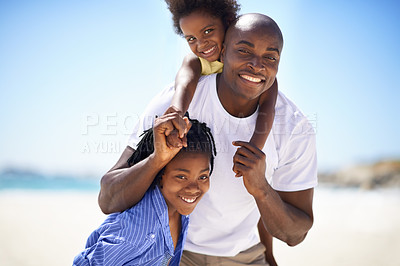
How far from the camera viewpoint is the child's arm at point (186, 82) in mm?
2322

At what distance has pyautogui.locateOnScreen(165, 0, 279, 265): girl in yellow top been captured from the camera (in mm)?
2494

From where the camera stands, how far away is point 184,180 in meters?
2.29

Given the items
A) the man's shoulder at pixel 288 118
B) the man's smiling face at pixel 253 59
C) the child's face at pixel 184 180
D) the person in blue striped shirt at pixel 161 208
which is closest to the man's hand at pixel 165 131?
the person in blue striped shirt at pixel 161 208

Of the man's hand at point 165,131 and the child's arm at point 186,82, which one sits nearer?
the man's hand at point 165,131

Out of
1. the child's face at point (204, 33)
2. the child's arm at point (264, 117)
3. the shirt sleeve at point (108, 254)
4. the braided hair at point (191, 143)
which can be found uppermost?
the child's face at point (204, 33)

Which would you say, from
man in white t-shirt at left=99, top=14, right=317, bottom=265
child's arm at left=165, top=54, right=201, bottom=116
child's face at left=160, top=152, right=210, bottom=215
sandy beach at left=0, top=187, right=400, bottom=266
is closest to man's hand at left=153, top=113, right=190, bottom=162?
child's arm at left=165, top=54, right=201, bottom=116

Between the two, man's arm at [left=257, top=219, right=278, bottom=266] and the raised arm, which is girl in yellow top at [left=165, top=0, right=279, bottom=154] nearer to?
the raised arm

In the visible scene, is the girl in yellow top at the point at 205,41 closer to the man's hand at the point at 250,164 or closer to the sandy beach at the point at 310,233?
the man's hand at the point at 250,164

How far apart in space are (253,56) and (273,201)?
79cm

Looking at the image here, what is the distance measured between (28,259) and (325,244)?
4.85m

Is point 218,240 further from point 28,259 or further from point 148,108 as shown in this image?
point 28,259

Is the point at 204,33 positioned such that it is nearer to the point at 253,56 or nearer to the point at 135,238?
the point at 253,56

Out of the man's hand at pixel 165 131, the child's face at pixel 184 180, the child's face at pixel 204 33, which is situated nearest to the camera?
the man's hand at pixel 165 131

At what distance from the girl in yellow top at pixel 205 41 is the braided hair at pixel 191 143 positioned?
0.19 m
